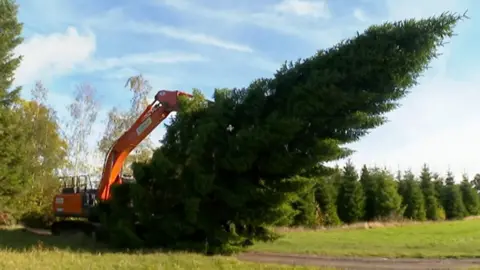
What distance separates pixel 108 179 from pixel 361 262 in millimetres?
10762

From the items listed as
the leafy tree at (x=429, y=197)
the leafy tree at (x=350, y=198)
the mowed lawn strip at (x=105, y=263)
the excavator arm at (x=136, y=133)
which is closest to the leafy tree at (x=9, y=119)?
the excavator arm at (x=136, y=133)

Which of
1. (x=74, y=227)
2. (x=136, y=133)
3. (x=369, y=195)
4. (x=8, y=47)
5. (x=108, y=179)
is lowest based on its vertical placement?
(x=74, y=227)

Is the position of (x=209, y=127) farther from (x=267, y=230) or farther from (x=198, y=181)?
(x=267, y=230)

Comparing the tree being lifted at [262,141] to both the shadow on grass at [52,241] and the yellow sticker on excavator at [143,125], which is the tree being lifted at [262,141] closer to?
the shadow on grass at [52,241]

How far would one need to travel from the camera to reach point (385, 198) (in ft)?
144

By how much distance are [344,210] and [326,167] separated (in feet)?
81.9

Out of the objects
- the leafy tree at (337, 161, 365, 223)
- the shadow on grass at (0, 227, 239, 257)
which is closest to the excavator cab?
the shadow on grass at (0, 227, 239, 257)

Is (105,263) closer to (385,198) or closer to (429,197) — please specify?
(385,198)

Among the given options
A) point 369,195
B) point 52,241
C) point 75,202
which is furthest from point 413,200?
point 52,241

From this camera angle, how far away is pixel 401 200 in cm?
4734

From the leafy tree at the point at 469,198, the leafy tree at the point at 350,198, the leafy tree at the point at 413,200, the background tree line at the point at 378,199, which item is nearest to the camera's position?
the background tree line at the point at 378,199

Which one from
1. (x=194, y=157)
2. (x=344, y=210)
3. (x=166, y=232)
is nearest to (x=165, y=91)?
(x=194, y=157)

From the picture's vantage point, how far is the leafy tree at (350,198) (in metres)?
41.9

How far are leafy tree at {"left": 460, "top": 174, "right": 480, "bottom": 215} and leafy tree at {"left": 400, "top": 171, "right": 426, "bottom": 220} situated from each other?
11.5 m
